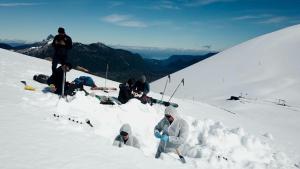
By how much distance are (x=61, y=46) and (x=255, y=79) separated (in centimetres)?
7261

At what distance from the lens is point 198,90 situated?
3093 inches

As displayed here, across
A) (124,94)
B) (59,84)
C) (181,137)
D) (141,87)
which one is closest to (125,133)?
(181,137)

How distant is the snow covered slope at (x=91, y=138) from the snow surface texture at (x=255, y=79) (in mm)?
23029

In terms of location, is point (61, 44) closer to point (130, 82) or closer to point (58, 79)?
point (58, 79)

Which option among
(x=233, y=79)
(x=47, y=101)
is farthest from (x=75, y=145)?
(x=233, y=79)

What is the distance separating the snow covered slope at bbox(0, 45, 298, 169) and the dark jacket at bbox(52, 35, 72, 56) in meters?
1.94

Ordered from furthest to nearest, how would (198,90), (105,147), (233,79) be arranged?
(233,79), (198,90), (105,147)

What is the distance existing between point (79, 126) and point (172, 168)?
336 centimetres

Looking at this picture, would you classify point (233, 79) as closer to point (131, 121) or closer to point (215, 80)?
point (215, 80)

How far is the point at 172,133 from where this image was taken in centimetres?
1001

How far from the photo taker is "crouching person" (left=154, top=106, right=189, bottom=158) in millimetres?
9748

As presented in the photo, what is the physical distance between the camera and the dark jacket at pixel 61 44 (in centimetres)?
1466

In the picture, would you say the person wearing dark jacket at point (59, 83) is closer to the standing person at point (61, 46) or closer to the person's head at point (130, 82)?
the standing person at point (61, 46)

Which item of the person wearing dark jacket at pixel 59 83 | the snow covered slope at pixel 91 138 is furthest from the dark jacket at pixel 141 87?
the person wearing dark jacket at pixel 59 83
